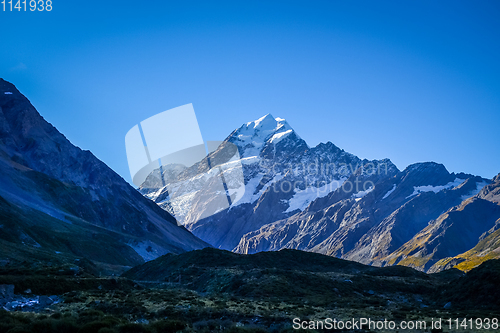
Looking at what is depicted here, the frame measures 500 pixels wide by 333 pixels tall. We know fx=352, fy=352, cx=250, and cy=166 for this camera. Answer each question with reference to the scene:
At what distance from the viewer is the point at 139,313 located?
29.8 m

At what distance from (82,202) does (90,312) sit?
165710 mm

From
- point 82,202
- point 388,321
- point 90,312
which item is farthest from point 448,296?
point 82,202

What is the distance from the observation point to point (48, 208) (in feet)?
448

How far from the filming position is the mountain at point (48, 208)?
332 feet

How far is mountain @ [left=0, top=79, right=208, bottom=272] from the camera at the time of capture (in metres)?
101

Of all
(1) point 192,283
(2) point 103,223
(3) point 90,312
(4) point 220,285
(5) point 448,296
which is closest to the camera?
(3) point 90,312

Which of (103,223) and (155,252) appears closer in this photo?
(155,252)

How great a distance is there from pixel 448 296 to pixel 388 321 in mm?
21045

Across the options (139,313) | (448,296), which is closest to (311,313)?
(139,313)

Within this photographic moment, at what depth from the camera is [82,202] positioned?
17362 centimetres

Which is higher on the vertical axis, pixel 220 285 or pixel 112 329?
pixel 112 329

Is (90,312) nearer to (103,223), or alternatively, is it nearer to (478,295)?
(478,295)

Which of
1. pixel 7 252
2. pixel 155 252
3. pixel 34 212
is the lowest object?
pixel 155 252

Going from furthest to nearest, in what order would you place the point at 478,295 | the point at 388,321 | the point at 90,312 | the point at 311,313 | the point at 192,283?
the point at 192,283
the point at 478,295
the point at 311,313
the point at 388,321
the point at 90,312
